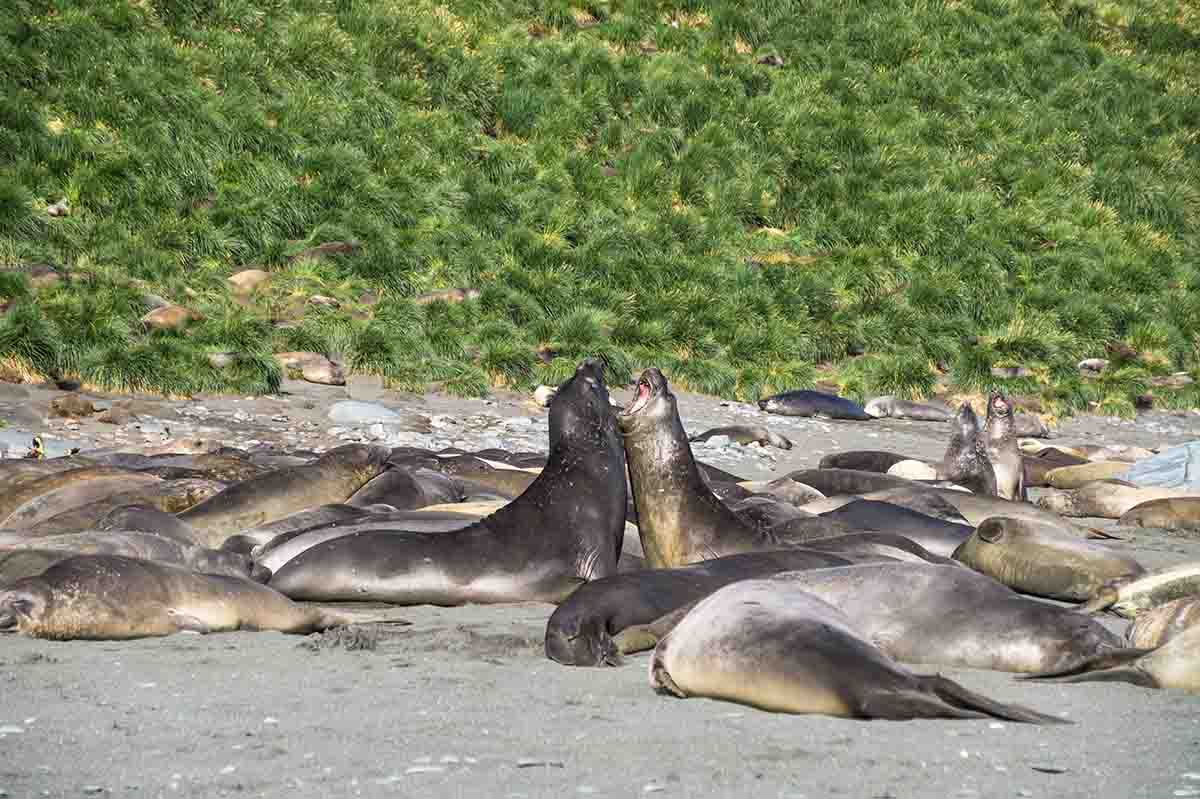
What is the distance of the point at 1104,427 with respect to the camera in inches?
522

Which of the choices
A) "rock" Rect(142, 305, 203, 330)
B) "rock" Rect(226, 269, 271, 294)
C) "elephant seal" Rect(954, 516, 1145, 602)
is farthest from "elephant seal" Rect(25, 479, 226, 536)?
"rock" Rect(226, 269, 271, 294)

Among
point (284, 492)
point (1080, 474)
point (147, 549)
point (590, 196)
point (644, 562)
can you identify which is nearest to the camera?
point (147, 549)

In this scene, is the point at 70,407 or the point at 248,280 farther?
the point at 248,280

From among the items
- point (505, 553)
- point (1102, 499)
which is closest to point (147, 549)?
point (505, 553)

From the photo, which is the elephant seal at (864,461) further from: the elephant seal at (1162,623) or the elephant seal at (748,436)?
the elephant seal at (1162,623)

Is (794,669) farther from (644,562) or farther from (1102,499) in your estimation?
(1102,499)

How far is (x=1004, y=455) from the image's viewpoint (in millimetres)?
8531

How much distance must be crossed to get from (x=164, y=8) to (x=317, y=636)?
13.1 meters

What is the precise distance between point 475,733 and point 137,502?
3667 millimetres

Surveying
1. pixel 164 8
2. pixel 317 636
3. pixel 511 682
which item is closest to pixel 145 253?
pixel 164 8

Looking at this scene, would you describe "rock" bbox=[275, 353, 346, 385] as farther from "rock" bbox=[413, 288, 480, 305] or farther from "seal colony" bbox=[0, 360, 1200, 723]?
"seal colony" bbox=[0, 360, 1200, 723]

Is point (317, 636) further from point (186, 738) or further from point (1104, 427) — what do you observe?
point (1104, 427)

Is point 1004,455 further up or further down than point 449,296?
further down

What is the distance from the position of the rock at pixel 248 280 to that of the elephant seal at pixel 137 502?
→ 574 centimetres
